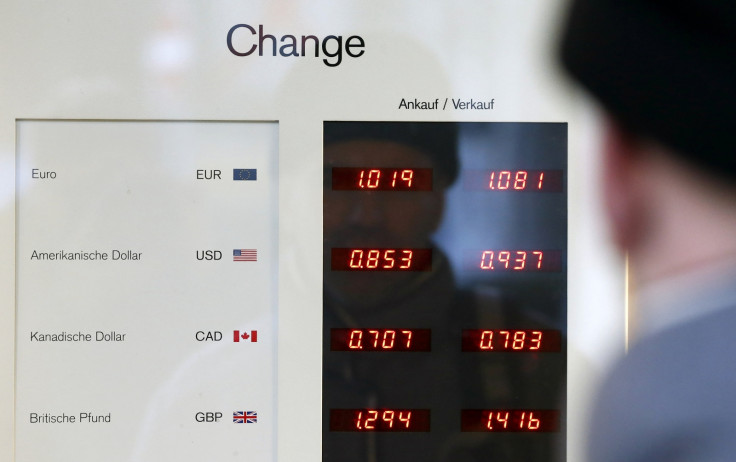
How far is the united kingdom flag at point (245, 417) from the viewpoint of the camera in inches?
76.7

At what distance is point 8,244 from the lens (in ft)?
6.34

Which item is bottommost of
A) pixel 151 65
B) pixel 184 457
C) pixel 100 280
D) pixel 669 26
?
pixel 184 457

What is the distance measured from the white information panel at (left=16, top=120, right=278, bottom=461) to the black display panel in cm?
19

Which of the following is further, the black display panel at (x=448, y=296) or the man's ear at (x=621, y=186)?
the black display panel at (x=448, y=296)

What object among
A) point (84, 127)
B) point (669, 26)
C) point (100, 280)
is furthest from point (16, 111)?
point (669, 26)

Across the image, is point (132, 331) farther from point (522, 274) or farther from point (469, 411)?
point (522, 274)

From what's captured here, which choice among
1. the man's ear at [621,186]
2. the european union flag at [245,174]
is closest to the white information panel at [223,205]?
the european union flag at [245,174]

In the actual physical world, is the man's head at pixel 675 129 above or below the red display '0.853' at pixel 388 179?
below

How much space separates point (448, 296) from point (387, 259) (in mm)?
183

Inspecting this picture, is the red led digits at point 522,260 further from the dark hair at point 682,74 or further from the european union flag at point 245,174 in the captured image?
the dark hair at point 682,74

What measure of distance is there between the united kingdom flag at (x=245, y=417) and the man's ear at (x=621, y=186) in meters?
1.55

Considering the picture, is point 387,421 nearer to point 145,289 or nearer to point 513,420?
point 513,420

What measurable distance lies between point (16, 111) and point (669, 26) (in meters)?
1.82

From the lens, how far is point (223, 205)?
1948 millimetres
